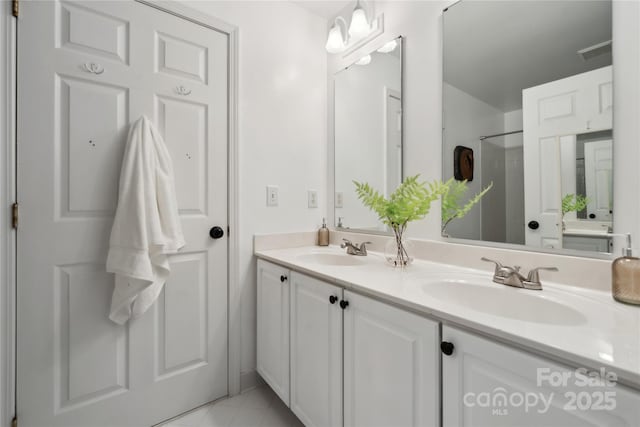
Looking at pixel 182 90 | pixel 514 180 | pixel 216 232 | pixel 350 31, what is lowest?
pixel 216 232

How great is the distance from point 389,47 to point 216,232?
54.0 inches

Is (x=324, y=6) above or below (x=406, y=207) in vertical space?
above

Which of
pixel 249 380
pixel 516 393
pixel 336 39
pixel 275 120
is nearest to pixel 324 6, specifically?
pixel 336 39

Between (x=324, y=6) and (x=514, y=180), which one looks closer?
(x=514, y=180)

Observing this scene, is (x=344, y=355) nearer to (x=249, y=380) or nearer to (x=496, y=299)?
(x=496, y=299)

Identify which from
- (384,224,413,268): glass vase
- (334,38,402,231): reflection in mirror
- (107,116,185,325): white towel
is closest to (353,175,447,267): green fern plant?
(384,224,413,268): glass vase

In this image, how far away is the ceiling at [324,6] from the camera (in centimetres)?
179

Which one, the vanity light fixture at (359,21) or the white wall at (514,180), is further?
the vanity light fixture at (359,21)

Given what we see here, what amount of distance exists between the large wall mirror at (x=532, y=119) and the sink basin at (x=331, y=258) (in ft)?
1.66

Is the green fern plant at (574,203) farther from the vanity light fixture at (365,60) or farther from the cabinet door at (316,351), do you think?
the vanity light fixture at (365,60)

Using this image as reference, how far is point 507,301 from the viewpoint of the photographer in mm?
939

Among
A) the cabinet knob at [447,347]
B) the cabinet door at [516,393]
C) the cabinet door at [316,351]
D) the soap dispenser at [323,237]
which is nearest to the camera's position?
the cabinet door at [516,393]

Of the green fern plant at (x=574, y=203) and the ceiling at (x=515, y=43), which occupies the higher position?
the ceiling at (x=515, y=43)

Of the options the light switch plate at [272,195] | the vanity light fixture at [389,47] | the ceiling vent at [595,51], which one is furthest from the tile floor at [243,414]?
the vanity light fixture at [389,47]
